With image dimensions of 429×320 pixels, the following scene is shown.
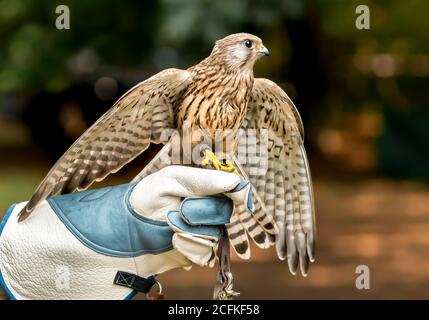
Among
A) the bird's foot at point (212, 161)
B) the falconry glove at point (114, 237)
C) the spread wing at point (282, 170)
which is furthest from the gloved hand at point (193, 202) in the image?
the spread wing at point (282, 170)

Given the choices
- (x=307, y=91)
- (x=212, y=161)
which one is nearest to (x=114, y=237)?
(x=212, y=161)

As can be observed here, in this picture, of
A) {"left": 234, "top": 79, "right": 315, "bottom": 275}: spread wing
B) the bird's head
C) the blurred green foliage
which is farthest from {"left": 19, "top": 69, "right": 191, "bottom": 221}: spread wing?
the blurred green foliage

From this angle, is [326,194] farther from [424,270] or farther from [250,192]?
[250,192]

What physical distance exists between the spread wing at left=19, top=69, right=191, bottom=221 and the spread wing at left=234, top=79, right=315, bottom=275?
31cm

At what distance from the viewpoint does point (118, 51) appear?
1041cm

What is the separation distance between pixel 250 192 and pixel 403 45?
1322cm

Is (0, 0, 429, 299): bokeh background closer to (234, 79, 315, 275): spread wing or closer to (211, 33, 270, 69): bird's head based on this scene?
(234, 79, 315, 275): spread wing

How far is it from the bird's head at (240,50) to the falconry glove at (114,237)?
0.40m

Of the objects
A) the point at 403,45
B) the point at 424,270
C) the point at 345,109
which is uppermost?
the point at 403,45

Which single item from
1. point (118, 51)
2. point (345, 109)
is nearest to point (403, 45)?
point (345, 109)

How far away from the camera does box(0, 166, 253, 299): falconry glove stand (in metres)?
2.43

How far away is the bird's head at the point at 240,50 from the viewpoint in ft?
8.54

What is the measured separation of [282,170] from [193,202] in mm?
625

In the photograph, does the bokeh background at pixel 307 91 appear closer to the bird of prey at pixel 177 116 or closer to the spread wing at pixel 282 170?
the spread wing at pixel 282 170
